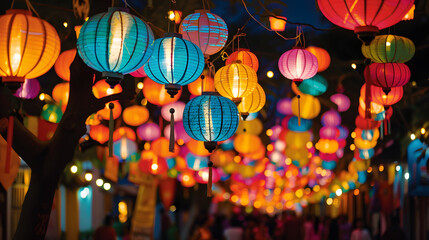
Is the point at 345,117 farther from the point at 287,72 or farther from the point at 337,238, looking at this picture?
the point at 287,72

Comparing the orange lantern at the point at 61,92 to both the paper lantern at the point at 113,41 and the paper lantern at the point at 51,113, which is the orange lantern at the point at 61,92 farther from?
the paper lantern at the point at 113,41

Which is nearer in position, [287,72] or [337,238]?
[287,72]

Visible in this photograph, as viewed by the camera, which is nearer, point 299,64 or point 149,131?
point 299,64

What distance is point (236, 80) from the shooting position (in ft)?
26.2

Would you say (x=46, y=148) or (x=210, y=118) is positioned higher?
(x=210, y=118)

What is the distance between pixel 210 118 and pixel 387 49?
2241mm

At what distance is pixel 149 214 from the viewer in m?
22.2

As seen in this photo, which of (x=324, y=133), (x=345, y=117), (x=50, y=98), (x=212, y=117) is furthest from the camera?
(x=345, y=117)

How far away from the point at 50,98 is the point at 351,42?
19.2 feet

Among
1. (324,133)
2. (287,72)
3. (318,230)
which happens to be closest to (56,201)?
(318,230)

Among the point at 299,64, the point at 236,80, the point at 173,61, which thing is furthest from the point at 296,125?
the point at 173,61

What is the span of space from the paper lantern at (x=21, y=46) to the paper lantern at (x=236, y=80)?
235cm

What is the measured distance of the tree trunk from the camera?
25.6 ft

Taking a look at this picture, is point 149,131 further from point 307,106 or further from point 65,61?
point 65,61
